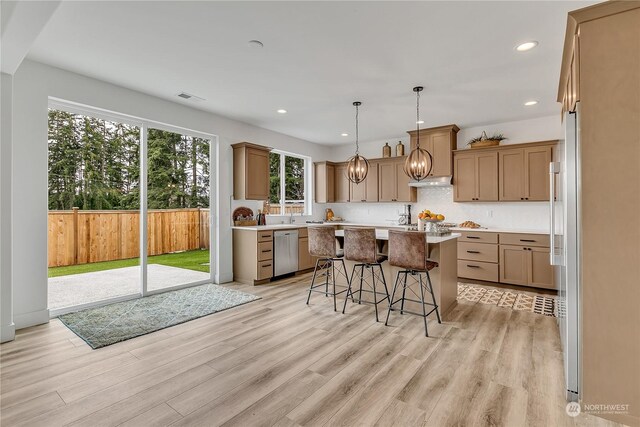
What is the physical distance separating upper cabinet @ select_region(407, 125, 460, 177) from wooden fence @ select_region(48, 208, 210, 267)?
422cm

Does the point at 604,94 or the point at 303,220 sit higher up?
the point at 604,94

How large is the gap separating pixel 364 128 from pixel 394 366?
4.58m

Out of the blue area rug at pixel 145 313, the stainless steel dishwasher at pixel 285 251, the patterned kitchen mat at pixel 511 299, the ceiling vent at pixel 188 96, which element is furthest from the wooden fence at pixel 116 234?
the patterned kitchen mat at pixel 511 299

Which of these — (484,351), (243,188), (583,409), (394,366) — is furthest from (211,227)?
(583,409)

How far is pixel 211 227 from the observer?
524 cm

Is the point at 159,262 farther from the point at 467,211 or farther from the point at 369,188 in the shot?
the point at 467,211

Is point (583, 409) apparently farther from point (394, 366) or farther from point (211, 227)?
point (211, 227)

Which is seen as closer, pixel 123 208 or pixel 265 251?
pixel 123 208

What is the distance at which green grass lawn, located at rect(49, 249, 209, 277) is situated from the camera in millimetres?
3807

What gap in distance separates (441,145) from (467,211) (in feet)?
4.45

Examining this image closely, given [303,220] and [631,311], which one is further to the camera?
[303,220]

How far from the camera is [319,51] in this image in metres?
3.07

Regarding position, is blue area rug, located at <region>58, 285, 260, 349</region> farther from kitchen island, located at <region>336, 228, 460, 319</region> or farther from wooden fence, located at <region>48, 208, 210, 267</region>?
kitchen island, located at <region>336, 228, 460, 319</region>

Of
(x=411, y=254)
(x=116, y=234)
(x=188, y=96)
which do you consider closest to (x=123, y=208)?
(x=116, y=234)
